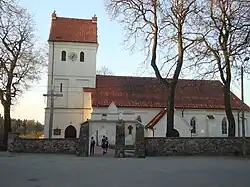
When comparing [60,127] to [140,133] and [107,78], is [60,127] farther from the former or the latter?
[140,133]

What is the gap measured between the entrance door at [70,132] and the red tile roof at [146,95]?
4332 mm

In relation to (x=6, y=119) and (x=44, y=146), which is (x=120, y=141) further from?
(x=6, y=119)

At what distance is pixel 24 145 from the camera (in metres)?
31.5

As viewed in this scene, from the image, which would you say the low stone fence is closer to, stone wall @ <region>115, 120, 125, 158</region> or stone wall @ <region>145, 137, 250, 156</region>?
stone wall @ <region>115, 120, 125, 158</region>

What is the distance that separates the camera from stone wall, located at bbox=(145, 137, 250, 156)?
3033 cm

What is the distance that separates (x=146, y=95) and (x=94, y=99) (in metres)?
7.26

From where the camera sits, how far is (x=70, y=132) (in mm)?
46438

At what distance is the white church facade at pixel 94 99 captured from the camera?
46219mm

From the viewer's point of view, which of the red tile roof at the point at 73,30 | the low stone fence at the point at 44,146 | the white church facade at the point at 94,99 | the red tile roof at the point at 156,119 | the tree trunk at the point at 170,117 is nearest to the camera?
the tree trunk at the point at 170,117

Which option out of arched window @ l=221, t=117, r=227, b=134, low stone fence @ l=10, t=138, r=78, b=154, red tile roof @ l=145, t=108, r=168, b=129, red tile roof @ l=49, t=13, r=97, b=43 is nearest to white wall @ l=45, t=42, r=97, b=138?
red tile roof @ l=49, t=13, r=97, b=43

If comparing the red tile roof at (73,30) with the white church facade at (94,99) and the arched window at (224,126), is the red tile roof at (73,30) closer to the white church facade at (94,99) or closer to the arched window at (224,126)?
the white church facade at (94,99)

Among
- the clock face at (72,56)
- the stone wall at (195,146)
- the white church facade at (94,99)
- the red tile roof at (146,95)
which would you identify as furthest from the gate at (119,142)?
the clock face at (72,56)

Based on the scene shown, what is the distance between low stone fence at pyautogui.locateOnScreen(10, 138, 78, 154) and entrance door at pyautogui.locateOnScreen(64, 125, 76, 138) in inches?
578

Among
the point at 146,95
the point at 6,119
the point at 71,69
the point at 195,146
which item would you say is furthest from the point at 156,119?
the point at 6,119
